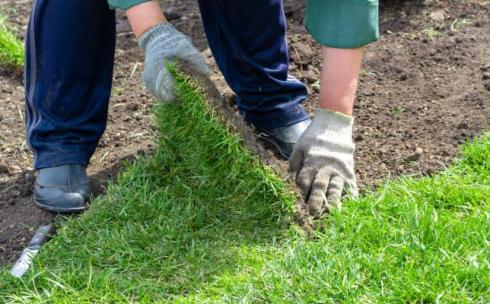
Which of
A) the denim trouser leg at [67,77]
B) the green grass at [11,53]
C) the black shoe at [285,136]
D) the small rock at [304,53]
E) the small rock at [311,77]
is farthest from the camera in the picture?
the green grass at [11,53]

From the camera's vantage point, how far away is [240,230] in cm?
324

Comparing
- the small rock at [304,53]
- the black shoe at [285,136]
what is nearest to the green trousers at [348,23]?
the black shoe at [285,136]

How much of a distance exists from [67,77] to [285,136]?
94cm

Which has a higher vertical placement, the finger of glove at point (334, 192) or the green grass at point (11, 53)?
the finger of glove at point (334, 192)

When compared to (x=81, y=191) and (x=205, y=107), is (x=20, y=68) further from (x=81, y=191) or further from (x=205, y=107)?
(x=205, y=107)

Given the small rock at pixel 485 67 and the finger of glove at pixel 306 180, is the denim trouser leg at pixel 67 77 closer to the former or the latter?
the finger of glove at pixel 306 180

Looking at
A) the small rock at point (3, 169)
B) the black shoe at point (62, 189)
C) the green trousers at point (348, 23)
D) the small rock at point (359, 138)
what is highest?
the green trousers at point (348, 23)

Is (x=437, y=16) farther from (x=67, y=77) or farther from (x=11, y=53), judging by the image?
(x=11, y=53)

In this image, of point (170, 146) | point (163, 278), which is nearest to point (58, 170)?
point (170, 146)

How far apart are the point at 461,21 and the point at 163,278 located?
2.49 meters

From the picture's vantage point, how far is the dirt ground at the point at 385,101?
365cm

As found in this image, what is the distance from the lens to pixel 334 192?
3.26 m

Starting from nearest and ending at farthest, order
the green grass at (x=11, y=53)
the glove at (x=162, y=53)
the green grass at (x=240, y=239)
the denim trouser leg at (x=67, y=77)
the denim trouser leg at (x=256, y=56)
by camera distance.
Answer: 1. the green grass at (x=240, y=239)
2. the glove at (x=162, y=53)
3. the denim trouser leg at (x=67, y=77)
4. the denim trouser leg at (x=256, y=56)
5. the green grass at (x=11, y=53)

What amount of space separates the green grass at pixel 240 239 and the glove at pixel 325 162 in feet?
0.27
